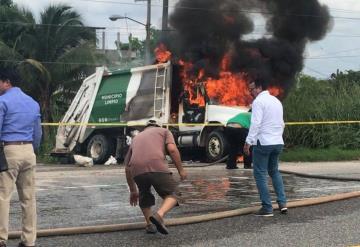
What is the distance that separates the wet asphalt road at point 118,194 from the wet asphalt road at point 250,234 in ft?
2.80

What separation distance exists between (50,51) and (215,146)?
12.1 metres

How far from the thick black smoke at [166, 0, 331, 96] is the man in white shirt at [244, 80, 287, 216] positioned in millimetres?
11596

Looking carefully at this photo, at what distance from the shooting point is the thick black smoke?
20.7 meters

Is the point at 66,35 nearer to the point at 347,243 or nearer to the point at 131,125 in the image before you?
the point at 131,125

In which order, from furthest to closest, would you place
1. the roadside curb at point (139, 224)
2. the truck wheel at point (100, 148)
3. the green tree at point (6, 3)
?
1. the green tree at point (6, 3)
2. the truck wheel at point (100, 148)
3. the roadside curb at point (139, 224)

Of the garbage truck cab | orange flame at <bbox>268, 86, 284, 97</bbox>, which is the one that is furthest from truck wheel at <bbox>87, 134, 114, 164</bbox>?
orange flame at <bbox>268, 86, 284, 97</bbox>

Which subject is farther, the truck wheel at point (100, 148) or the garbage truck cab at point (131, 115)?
the truck wheel at point (100, 148)

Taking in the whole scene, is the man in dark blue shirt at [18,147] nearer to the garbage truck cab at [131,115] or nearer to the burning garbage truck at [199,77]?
the burning garbage truck at [199,77]

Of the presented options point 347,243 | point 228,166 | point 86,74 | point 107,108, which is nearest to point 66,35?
point 86,74

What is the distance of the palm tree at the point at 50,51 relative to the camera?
26375 millimetres

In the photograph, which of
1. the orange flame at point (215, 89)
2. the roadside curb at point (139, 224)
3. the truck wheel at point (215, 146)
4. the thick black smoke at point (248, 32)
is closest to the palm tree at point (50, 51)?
the thick black smoke at point (248, 32)

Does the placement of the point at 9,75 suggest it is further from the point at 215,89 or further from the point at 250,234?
the point at 215,89

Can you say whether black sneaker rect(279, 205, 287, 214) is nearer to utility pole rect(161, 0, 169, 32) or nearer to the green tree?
utility pole rect(161, 0, 169, 32)

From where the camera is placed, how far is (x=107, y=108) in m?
20.5
